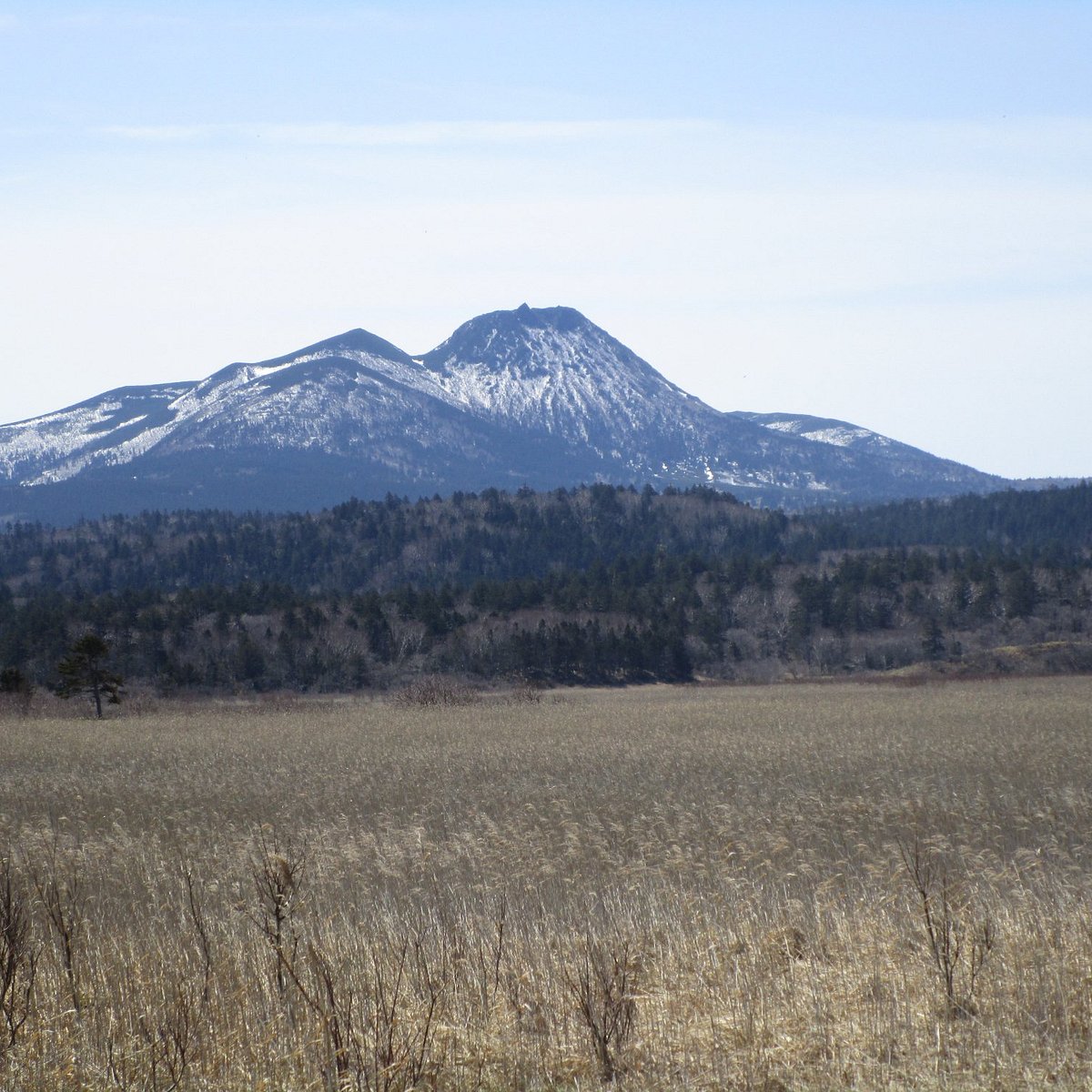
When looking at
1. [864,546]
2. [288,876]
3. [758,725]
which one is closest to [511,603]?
[758,725]

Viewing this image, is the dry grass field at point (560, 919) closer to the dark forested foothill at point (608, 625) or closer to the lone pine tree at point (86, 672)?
the lone pine tree at point (86, 672)

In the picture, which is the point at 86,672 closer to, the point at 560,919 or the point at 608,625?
the point at 560,919

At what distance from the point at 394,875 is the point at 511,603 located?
8979 centimetres

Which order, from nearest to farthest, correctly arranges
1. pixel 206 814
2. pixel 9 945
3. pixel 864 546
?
1. pixel 9 945
2. pixel 206 814
3. pixel 864 546

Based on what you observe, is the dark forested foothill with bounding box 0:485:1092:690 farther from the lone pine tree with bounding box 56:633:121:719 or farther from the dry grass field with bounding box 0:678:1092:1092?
the dry grass field with bounding box 0:678:1092:1092

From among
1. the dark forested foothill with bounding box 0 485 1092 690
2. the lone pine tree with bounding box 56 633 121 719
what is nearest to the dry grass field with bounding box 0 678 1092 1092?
the lone pine tree with bounding box 56 633 121 719

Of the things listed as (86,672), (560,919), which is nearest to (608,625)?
(86,672)

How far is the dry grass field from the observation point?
25.9ft

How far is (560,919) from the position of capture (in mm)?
12898

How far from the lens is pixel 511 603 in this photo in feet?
348

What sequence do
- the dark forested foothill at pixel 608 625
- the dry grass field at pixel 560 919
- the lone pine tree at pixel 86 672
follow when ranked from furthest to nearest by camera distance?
1. the dark forested foothill at pixel 608 625
2. the lone pine tree at pixel 86 672
3. the dry grass field at pixel 560 919

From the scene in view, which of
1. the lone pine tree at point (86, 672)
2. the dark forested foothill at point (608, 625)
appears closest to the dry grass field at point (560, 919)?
the lone pine tree at point (86, 672)

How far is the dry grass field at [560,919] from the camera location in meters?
7.90

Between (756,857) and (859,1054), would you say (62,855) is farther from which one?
(859,1054)
